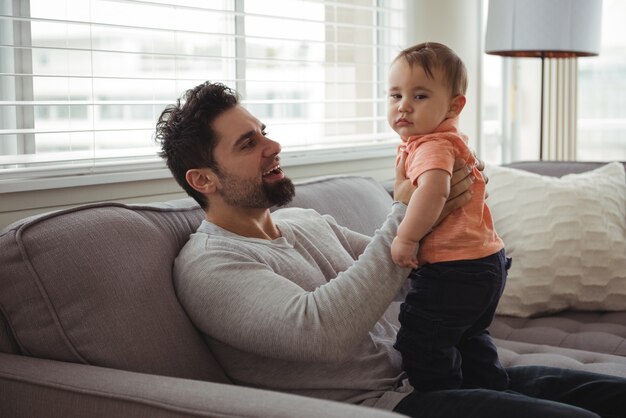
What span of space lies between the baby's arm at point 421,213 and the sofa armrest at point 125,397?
415 millimetres

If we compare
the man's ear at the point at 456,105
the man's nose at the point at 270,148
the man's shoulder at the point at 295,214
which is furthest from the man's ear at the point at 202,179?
the man's ear at the point at 456,105

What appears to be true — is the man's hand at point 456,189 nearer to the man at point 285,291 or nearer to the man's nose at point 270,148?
the man at point 285,291

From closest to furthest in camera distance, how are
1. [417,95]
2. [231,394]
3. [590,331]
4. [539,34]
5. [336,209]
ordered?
[231,394], [417,95], [336,209], [590,331], [539,34]

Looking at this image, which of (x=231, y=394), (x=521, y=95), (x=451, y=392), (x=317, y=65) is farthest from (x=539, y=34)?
(x=231, y=394)

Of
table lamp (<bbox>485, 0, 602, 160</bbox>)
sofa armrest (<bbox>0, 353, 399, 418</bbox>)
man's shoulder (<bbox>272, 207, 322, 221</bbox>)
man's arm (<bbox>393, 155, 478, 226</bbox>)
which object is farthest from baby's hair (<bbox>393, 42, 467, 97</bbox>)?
table lamp (<bbox>485, 0, 602, 160</bbox>)

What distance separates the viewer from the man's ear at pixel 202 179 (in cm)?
175

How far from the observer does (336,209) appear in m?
2.29

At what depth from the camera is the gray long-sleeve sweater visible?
4.83ft

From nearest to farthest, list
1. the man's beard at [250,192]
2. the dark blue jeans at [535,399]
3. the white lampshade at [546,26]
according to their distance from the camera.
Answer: the dark blue jeans at [535,399], the man's beard at [250,192], the white lampshade at [546,26]

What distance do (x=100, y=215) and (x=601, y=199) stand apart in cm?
178

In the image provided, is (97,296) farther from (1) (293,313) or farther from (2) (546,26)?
(2) (546,26)

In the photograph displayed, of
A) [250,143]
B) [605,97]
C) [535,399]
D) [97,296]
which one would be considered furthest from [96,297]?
[605,97]

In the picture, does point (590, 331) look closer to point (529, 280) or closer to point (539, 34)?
point (529, 280)

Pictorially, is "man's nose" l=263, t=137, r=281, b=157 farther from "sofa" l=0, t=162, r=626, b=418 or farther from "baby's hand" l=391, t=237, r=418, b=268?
"baby's hand" l=391, t=237, r=418, b=268
